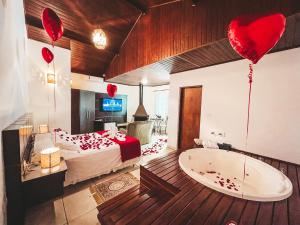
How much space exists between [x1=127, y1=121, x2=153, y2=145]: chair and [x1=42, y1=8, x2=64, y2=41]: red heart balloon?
9.19 ft

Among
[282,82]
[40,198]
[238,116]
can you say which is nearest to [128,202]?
[40,198]

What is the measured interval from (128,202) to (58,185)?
35.4 inches

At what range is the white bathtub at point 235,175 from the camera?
1378 mm

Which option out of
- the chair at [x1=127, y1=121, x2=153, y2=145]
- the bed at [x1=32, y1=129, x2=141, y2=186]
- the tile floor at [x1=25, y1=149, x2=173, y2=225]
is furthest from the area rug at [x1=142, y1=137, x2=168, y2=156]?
the tile floor at [x1=25, y1=149, x2=173, y2=225]

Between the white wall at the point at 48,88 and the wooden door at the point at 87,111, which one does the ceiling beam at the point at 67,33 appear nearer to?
the white wall at the point at 48,88

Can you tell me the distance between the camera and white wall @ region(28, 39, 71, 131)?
3346mm

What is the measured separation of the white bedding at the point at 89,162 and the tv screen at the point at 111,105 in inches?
139

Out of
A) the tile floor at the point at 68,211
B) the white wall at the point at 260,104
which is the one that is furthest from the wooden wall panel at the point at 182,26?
the tile floor at the point at 68,211

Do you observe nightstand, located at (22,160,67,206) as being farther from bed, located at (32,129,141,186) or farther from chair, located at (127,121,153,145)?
chair, located at (127,121,153,145)

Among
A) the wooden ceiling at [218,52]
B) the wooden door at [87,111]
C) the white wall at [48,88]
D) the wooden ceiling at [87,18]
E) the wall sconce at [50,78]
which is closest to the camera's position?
the wooden ceiling at [218,52]

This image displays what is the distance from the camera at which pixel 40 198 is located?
1.50 metres

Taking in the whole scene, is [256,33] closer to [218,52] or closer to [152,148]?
[218,52]

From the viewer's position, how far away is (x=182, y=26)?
253cm

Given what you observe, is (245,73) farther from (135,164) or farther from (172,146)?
(135,164)
